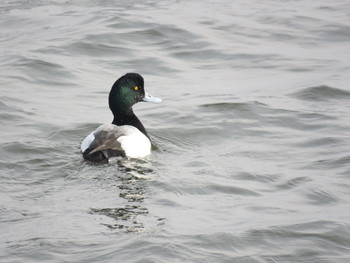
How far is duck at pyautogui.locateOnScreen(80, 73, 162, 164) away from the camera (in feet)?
29.1

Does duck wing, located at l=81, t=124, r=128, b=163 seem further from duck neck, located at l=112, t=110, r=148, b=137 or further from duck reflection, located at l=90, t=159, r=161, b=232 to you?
duck neck, located at l=112, t=110, r=148, b=137

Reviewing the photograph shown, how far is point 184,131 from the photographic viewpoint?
408 inches

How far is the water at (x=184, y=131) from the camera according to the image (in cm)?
654

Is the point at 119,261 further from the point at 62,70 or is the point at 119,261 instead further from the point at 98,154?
the point at 62,70

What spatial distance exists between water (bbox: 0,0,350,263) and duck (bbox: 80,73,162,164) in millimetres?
178

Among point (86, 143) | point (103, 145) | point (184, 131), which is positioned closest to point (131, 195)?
point (103, 145)

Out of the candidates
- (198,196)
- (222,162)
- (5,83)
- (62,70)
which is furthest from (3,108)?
(198,196)

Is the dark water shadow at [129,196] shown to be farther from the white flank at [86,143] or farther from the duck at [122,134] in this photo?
the white flank at [86,143]

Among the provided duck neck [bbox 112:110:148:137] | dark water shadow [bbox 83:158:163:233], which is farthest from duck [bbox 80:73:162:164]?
dark water shadow [bbox 83:158:163:233]

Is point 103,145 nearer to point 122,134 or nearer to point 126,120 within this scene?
point 122,134

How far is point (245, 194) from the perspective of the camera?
7.76m

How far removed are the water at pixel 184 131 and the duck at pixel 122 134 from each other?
18 centimetres

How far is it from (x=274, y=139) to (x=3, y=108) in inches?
153

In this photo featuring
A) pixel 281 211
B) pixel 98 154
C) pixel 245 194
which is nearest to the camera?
pixel 281 211
